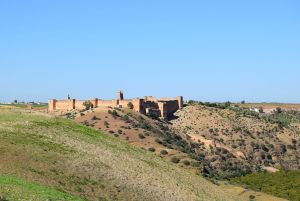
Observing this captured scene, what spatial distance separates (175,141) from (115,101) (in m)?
21.4

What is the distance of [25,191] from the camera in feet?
82.0

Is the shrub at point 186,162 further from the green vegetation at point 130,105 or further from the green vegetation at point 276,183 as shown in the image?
the green vegetation at point 130,105

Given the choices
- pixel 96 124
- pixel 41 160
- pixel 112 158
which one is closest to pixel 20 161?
pixel 41 160

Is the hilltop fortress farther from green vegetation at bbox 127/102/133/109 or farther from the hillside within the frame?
the hillside

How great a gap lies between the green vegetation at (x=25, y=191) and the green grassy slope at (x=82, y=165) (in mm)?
165

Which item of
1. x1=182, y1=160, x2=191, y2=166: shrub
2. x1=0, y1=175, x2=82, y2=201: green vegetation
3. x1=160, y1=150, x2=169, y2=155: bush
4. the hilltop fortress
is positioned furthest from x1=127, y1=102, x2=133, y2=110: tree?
x1=0, y1=175, x2=82, y2=201: green vegetation

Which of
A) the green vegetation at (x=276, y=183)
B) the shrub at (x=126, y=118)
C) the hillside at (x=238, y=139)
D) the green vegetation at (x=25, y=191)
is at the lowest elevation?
the green vegetation at (x=276, y=183)

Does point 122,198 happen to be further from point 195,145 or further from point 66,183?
point 195,145

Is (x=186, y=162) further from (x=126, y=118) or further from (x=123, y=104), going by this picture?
(x=123, y=104)

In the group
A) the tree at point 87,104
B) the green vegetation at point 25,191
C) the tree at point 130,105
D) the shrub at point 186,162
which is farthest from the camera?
the tree at point 87,104

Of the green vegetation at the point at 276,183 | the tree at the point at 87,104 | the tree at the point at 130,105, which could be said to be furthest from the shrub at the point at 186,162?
the tree at the point at 87,104

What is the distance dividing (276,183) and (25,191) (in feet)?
171

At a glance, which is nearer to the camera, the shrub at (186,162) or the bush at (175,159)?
the shrub at (186,162)

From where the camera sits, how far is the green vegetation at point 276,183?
63219mm
